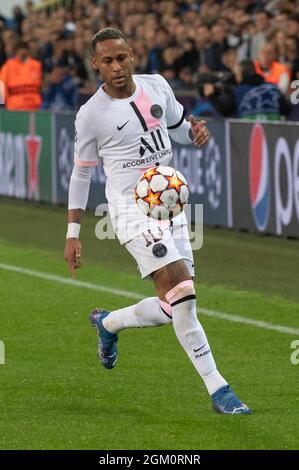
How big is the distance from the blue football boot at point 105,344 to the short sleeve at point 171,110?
4.29 ft

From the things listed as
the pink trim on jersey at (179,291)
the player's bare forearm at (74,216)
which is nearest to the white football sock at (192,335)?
the pink trim on jersey at (179,291)

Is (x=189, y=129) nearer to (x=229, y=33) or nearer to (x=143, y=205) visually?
(x=143, y=205)

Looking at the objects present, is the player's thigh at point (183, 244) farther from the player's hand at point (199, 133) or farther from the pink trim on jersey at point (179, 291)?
the player's hand at point (199, 133)

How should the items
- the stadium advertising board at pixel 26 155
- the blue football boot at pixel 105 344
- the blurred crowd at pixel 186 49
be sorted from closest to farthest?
the blue football boot at pixel 105 344
the blurred crowd at pixel 186 49
the stadium advertising board at pixel 26 155

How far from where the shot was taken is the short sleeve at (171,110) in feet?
27.3

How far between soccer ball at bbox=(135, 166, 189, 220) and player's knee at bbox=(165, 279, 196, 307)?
1.62ft

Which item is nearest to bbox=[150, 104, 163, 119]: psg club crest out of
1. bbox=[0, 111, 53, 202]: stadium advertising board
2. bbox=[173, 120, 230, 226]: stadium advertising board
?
bbox=[173, 120, 230, 226]: stadium advertising board

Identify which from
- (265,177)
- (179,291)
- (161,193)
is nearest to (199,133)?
(161,193)

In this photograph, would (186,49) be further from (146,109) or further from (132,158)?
(132,158)

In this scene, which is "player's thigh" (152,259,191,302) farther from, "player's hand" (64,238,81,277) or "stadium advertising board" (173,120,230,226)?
"stadium advertising board" (173,120,230,226)

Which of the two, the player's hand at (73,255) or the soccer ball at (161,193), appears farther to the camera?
the player's hand at (73,255)

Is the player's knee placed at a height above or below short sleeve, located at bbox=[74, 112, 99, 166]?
below

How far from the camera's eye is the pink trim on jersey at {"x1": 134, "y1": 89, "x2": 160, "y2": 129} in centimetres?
808
